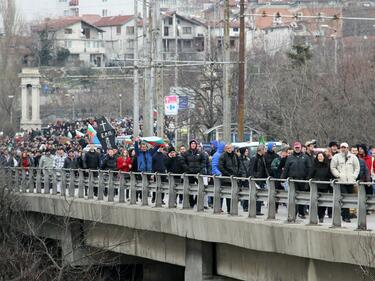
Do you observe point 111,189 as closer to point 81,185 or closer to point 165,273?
point 165,273

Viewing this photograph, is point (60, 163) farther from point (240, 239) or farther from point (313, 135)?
point (240, 239)

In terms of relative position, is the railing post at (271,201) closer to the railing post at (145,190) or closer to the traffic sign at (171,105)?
the railing post at (145,190)

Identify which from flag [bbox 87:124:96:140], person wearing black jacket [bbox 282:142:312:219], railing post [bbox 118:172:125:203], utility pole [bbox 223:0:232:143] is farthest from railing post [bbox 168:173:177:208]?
flag [bbox 87:124:96:140]

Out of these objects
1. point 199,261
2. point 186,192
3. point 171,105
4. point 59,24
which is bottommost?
point 199,261

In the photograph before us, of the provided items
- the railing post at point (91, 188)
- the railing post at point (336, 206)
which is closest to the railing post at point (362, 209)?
the railing post at point (336, 206)

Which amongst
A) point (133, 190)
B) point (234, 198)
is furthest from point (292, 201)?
point (133, 190)

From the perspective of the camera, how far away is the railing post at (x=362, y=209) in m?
23.2

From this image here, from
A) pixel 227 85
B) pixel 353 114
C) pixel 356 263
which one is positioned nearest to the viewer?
pixel 356 263

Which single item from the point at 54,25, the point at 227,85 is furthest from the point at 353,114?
the point at 54,25

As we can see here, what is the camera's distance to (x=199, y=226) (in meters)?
29.2

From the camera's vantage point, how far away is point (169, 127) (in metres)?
79.2

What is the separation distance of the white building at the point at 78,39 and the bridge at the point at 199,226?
149353 millimetres

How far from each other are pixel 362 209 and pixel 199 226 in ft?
20.9

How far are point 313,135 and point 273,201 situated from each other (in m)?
26.6
